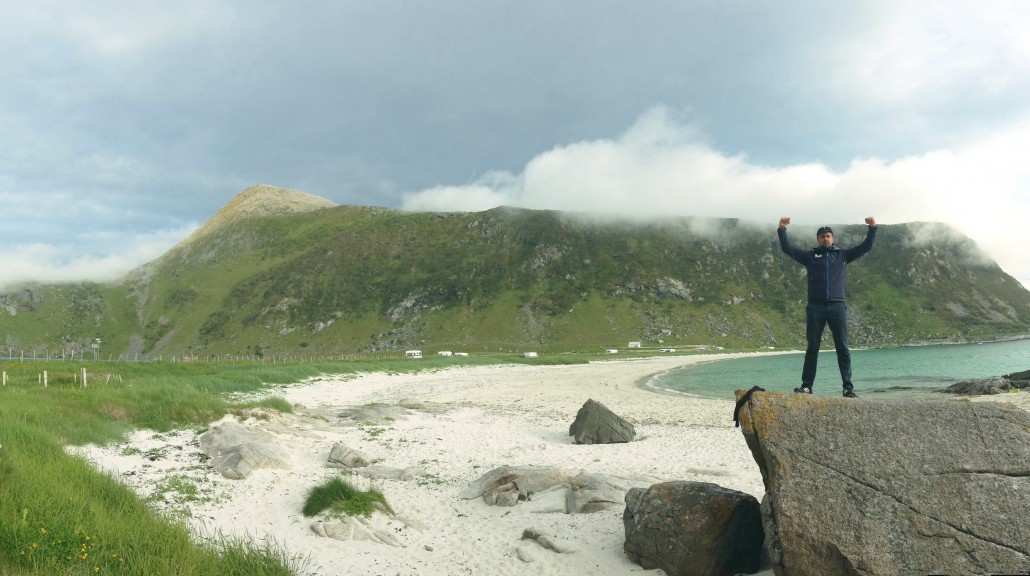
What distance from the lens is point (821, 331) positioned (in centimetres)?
954

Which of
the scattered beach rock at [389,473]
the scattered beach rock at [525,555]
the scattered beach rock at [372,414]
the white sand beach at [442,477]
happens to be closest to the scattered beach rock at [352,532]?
the white sand beach at [442,477]

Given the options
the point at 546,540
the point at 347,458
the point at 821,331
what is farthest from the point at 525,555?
the point at 347,458

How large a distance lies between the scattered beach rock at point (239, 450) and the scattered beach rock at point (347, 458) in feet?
4.85

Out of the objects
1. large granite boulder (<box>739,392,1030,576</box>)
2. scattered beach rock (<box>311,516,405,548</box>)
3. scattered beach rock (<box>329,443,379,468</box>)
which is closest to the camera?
large granite boulder (<box>739,392,1030,576</box>)

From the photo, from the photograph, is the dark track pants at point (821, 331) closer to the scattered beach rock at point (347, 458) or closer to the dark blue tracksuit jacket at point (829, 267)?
the dark blue tracksuit jacket at point (829, 267)

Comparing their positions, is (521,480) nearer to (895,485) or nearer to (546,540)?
(546,540)

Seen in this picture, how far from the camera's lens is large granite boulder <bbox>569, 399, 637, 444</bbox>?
20.6 meters

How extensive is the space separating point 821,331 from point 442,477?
1035 cm

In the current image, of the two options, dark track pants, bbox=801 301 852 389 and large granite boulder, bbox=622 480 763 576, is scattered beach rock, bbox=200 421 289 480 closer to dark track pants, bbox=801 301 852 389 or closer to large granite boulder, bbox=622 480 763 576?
large granite boulder, bbox=622 480 763 576

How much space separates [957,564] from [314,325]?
19177cm

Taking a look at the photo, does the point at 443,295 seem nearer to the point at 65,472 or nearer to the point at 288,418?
the point at 288,418

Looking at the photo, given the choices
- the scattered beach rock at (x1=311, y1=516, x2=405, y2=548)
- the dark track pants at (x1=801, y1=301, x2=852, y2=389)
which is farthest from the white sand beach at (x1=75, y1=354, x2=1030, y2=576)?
the dark track pants at (x1=801, y1=301, x2=852, y2=389)

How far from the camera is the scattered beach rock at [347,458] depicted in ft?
52.4

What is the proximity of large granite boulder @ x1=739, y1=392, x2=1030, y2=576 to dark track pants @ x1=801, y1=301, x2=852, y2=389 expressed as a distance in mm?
2373
